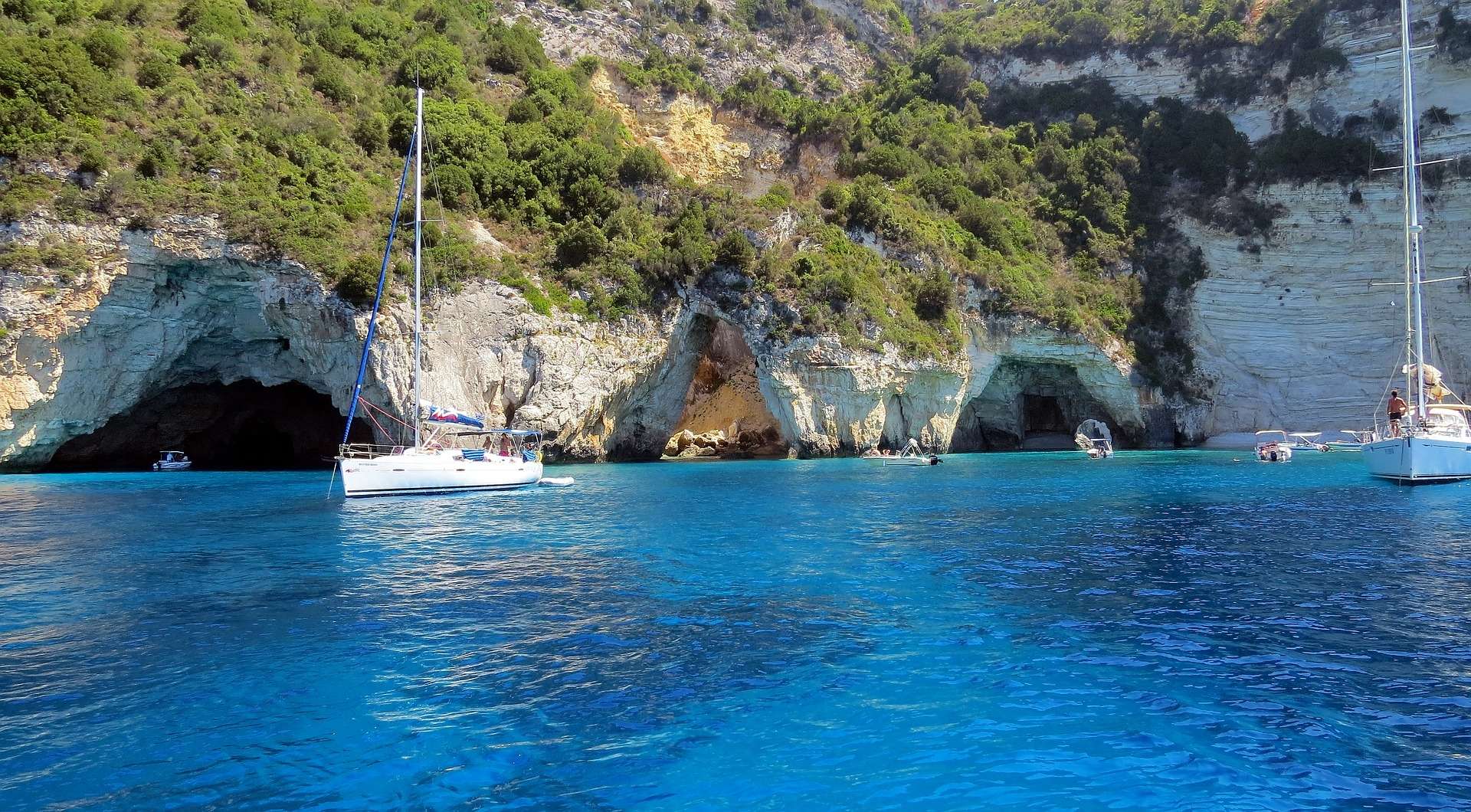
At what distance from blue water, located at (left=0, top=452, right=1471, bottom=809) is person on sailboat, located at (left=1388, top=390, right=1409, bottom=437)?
10820 mm

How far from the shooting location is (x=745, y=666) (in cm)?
812

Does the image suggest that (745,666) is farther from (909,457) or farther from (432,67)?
(432,67)

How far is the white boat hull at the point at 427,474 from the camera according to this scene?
2375cm

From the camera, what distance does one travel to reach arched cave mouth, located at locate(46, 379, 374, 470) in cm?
3966

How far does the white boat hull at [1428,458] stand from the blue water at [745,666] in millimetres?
8549

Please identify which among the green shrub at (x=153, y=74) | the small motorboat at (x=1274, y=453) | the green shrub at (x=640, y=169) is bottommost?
the small motorboat at (x=1274, y=453)

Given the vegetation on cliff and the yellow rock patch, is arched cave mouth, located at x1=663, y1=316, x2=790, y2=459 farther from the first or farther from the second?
the yellow rock patch

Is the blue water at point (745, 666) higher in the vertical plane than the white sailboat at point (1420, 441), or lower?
lower

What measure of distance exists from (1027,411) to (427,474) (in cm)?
4313

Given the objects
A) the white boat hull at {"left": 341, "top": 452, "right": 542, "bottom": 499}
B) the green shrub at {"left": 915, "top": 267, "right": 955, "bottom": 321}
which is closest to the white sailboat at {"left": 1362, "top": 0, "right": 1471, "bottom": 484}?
the green shrub at {"left": 915, "top": 267, "right": 955, "bottom": 321}

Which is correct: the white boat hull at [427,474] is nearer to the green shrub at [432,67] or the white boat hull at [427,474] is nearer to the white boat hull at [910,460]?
the white boat hull at [910,460]

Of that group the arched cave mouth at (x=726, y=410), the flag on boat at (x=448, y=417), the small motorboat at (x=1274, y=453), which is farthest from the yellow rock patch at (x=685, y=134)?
the small motorboat at (x=1274, y=453)

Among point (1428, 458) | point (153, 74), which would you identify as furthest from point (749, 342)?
point (153, 74)

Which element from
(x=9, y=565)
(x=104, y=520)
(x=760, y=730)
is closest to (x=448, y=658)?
(x=760, y=730)
